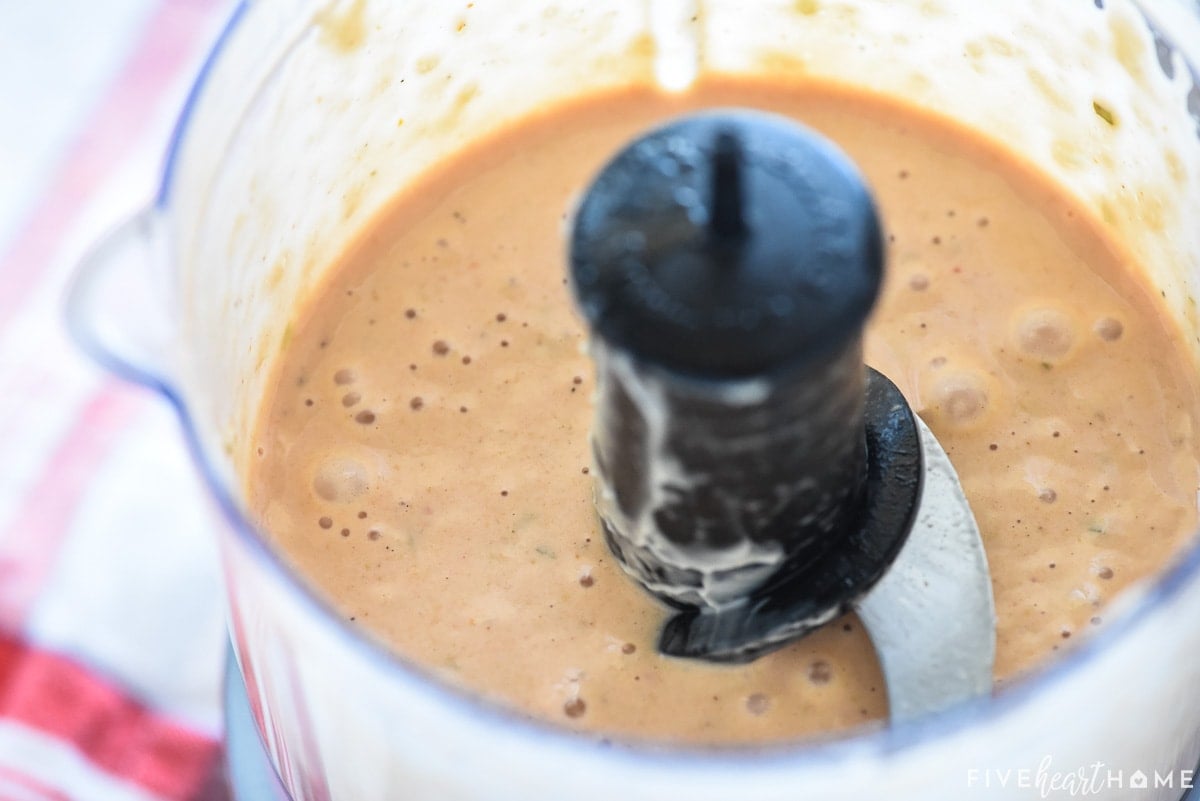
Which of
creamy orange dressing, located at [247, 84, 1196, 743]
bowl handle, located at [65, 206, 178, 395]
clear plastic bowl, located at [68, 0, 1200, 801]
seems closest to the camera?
clear plastic bowl, located at [68, 0, 1200, 801]

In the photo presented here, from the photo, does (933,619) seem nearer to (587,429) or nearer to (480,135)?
(587,429)

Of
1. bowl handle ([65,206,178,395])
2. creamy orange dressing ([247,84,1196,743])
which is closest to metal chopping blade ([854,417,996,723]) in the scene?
creamy orange dressing ([247,84,1196,743])

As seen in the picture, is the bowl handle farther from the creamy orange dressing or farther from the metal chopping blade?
the metal chopping blade

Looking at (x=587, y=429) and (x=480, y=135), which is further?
(x=480, y=135)

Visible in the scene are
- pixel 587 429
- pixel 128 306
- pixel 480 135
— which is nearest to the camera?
pixel 128 306

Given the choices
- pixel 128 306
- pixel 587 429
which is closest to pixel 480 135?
pixel 587 429

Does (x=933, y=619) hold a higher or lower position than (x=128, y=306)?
lower

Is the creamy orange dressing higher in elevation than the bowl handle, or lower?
lower

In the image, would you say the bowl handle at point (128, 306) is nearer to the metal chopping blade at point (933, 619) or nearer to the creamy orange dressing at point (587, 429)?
the creamy orange dressing at point (587, 429)

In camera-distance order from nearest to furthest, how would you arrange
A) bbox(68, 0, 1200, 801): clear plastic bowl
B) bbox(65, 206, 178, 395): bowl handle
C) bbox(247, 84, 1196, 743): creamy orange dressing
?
bbox(68, 0, 1200, 801): clear plastic bowl < bbox(65, 206, 178, 395): bowl handle < bbox(247, 84, 1196, 743): creamy orange dressing
